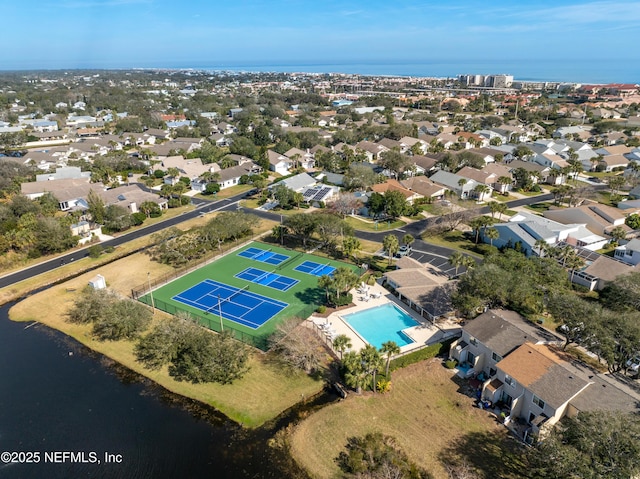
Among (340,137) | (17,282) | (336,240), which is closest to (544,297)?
(336,240)

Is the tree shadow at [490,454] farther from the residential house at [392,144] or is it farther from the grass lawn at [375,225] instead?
the residential house at [392,144]

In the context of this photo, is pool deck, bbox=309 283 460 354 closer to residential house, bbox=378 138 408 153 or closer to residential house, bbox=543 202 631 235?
→ residential house, bbox=543 202 631 235

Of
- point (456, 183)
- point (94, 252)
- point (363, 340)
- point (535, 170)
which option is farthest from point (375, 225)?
point (535, 170)

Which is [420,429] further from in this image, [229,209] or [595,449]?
[229,209]

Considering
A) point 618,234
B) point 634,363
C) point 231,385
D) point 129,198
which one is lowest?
point 231,385

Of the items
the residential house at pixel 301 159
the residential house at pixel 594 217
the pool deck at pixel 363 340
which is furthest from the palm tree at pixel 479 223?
the residential house at pixel 301 159

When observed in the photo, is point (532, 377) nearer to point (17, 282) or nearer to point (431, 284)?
point (431, 284)
